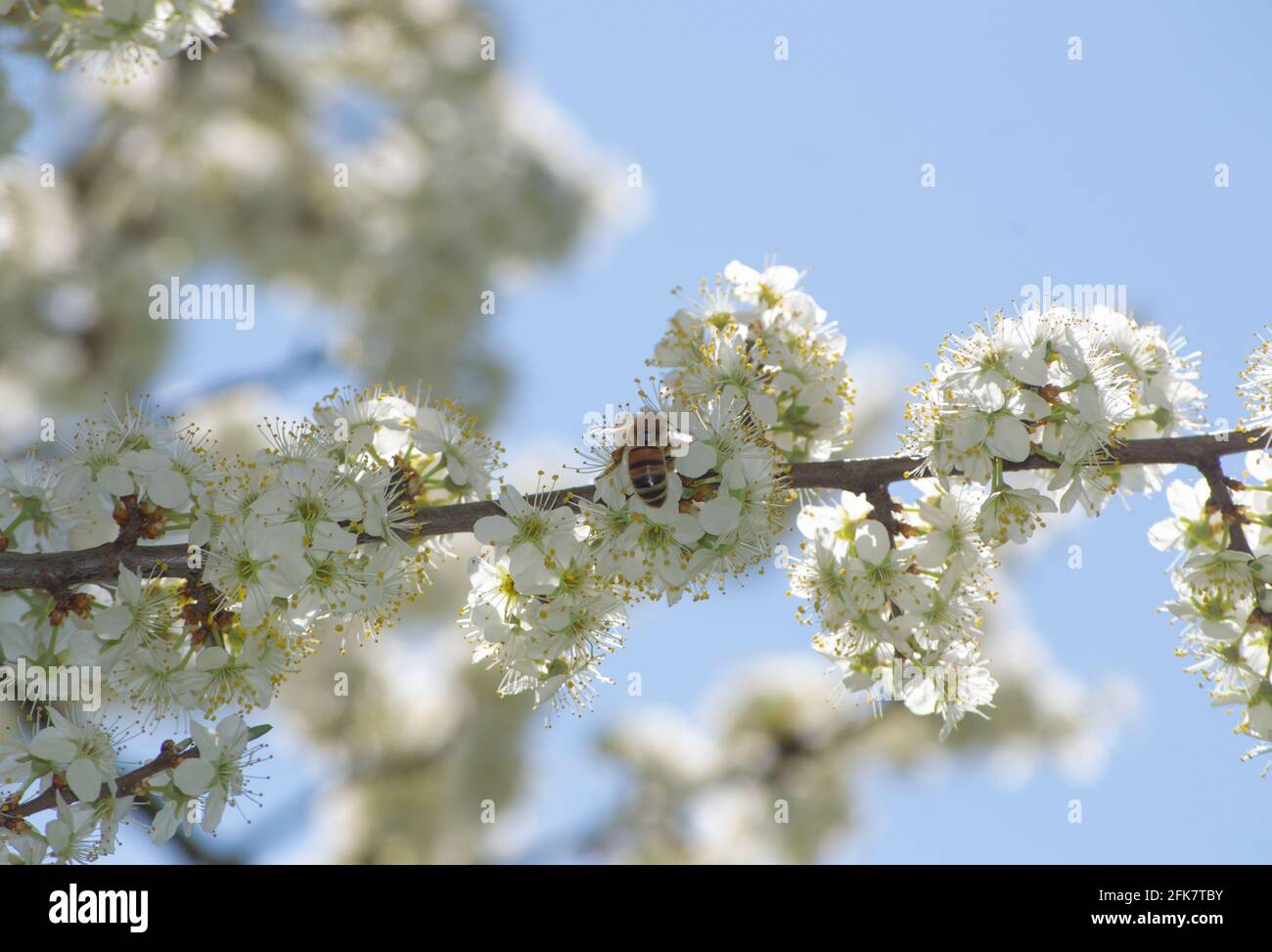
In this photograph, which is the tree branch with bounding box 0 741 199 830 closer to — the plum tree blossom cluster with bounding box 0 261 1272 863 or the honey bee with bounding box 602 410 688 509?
the plum tree blossom cluster with bounding box 0 261 1272 863

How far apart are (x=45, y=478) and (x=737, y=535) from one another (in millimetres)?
1634

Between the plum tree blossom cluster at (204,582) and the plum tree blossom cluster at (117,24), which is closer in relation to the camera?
the plum tree blossom cluster at (204,582)

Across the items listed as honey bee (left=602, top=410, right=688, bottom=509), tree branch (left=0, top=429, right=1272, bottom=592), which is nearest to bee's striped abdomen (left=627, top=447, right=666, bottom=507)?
honey bee (left=602, top=410, right=688, bottom=509)

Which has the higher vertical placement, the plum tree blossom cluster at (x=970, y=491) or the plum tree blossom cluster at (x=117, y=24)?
the plum tree blossom cluster at (x=117, y=24)

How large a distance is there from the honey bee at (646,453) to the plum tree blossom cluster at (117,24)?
1.87 m

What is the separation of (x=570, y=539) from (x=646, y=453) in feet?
0.79

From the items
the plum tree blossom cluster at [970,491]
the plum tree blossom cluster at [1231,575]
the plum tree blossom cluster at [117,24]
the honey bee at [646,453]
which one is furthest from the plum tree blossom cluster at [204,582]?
the plum tree blossom cluster at [1231,575]

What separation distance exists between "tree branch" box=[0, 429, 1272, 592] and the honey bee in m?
0.14

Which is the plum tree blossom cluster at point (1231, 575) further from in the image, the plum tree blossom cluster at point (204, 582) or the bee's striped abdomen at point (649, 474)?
the plum tree blossom cluster at point (204, 582)

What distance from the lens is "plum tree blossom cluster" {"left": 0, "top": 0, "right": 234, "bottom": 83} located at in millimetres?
2857

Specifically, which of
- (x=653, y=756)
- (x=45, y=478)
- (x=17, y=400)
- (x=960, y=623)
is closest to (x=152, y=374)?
(x=17, y=400)

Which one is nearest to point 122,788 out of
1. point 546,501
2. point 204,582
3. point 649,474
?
point 204,582

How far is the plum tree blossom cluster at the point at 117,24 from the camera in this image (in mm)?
2857
